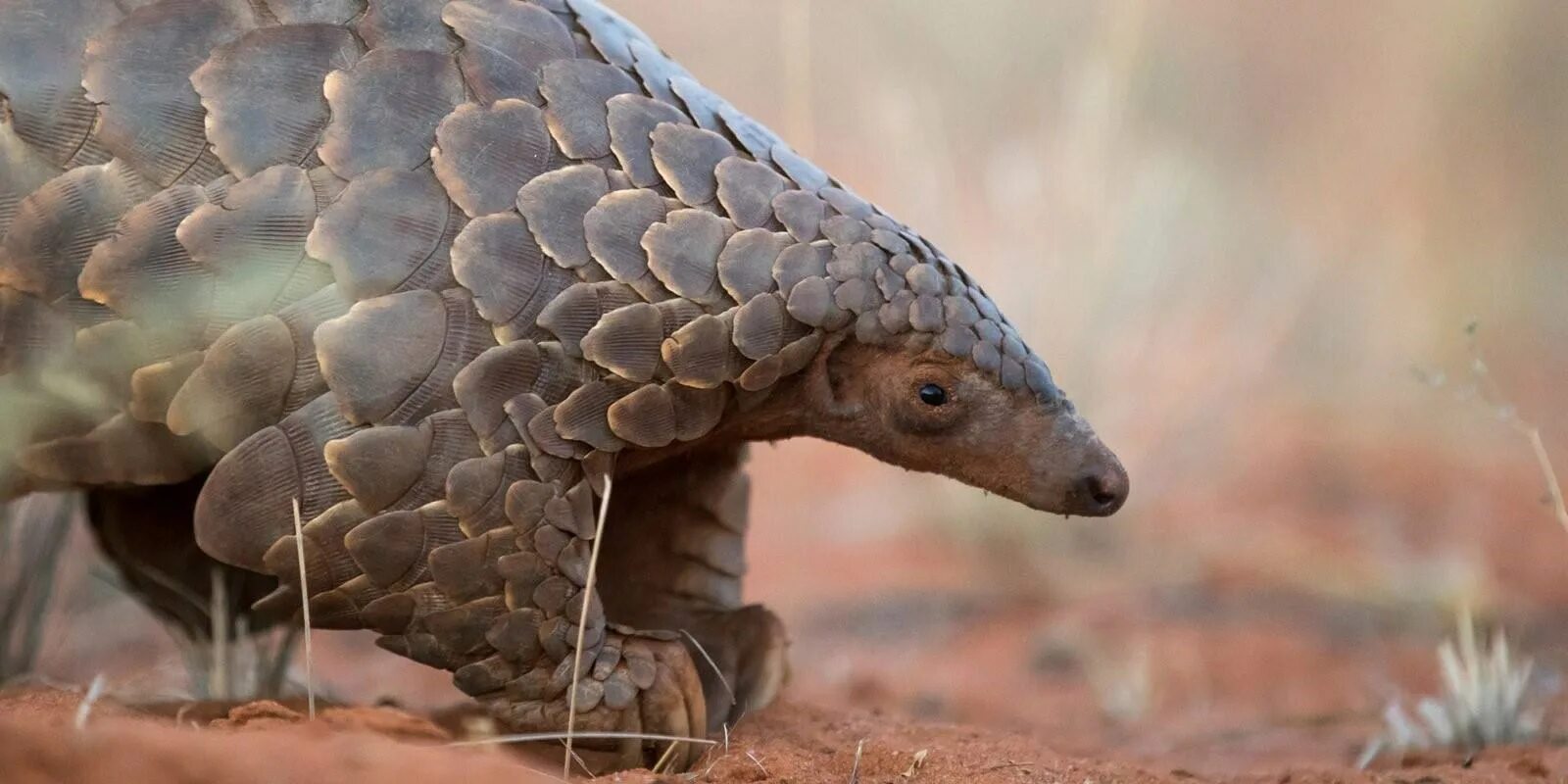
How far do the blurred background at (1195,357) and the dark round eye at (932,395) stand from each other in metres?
1.67

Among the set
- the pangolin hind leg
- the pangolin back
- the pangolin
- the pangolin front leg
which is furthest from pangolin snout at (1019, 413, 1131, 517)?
the pangolin hind leg

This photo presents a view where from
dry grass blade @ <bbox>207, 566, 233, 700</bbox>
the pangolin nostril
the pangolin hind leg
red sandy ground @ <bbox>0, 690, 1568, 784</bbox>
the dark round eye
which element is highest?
the dark round eye

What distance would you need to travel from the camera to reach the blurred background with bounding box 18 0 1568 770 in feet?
17.0

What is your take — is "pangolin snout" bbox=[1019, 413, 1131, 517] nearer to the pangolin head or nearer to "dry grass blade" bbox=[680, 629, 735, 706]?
the pangolin head

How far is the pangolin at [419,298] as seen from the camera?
8.48 feet

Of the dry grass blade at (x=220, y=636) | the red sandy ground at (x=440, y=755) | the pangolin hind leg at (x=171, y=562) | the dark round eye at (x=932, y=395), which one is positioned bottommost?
the red sandy ground at (x=440, y=755)

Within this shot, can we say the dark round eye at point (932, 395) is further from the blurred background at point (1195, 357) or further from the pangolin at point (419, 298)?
the blurred background at point (1195, 357)

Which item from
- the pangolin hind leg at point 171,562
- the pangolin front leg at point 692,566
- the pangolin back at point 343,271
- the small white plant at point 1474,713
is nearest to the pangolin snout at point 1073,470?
the pangolin back at point 343,271

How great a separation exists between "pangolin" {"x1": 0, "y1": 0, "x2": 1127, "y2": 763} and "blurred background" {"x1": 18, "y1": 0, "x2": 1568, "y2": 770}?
6.05 ft

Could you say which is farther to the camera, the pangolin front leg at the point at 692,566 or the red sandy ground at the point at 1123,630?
the pangolin front leg at the point at 692,566

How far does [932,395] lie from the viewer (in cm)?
304

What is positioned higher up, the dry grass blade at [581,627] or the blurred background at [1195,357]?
the blurred background at [1195,357]

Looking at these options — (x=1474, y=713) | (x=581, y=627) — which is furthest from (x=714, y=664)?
(x=1474, y=713)

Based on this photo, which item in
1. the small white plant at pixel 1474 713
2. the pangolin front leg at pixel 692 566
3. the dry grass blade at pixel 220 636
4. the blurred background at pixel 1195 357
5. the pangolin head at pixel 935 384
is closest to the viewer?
→ the pangolin head at pixel 935 384
